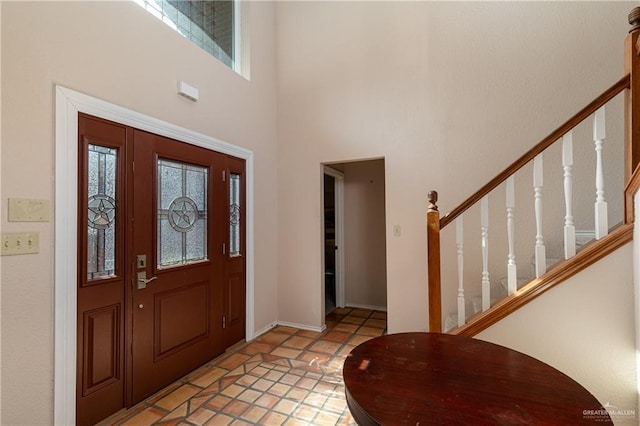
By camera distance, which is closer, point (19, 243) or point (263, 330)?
point (19, 243)

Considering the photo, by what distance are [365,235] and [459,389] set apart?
11.1ft

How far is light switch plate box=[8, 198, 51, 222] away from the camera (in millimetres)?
1525

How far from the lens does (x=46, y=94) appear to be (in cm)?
166

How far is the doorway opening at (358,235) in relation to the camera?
4.28m

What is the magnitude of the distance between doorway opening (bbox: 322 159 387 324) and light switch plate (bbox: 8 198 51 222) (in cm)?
315

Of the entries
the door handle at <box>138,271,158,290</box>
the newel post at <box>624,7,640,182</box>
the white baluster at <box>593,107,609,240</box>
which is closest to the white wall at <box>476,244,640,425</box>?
the white baluster at <box>593,107,609,240</box>

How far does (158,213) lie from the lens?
231cm

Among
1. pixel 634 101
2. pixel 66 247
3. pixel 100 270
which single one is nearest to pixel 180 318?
pixel 100 270

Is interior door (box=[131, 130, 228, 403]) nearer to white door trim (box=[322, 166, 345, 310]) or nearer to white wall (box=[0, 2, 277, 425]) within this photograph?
white wall (box=[0, 2, 277, 425])

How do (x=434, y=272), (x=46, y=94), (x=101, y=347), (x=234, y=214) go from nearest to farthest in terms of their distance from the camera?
(x=46, y=94)
(x=101, y=347)
(x=434, y=272)
(x=234, y=214)

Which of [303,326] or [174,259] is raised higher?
[174,259]

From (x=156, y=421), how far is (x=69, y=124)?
1998 millimetres

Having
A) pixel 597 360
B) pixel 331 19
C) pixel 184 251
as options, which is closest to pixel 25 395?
pixel 184 251

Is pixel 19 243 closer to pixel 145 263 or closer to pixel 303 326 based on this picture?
pixel 145 263
